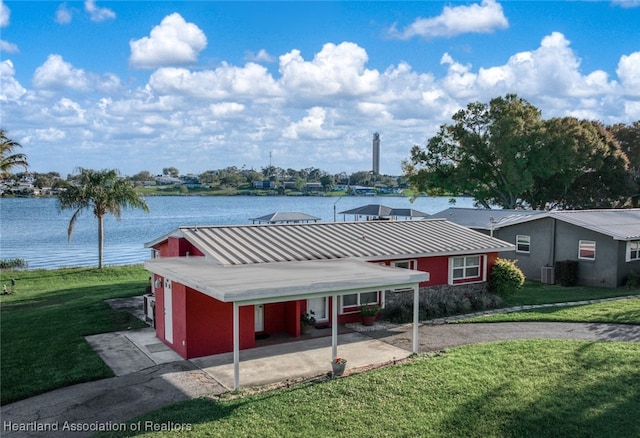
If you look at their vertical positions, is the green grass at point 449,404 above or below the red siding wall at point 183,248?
below

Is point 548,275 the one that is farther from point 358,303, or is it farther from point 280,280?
point 280,280

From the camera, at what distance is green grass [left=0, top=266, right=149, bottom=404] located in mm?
11617

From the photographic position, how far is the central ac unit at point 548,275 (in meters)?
25.0

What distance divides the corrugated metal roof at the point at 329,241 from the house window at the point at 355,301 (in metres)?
1.30

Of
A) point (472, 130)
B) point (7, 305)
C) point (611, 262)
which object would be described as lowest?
point (7, 305)

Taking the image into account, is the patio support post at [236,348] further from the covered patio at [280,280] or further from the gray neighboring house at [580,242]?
the gray neighboring house at [580,242]

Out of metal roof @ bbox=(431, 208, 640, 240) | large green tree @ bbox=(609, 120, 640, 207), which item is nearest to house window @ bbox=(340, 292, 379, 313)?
metal roof @ bbox=(431, 208, 640, 240)

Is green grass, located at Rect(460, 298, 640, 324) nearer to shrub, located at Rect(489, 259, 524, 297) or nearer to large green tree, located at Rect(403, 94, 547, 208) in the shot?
shrub, located at Rect(489, 259, 524, 297)

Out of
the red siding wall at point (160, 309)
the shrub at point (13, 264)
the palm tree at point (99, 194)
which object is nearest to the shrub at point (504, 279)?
the red siding wall at point (160, 309)

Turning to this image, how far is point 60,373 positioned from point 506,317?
509 inches

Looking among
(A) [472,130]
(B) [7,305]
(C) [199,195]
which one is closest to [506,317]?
(B) [7,305]

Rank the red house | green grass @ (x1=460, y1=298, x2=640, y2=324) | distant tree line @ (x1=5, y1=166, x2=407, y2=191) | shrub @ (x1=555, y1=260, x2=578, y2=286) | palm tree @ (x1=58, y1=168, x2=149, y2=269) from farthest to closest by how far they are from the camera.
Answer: distant tree line @ (x1=5, y1=166, x2=407, y2=191), palm tree @ (x1=58, y1=168, x2=149, y2=269), shrub @ (x1=555, y1=260, x2=578, y2=286), green grass @ (x1=460, y1=298, x2=640, y2=324), the red house

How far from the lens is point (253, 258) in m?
15.2

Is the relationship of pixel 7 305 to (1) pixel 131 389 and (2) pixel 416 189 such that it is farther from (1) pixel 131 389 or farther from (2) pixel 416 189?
(2) pixel 416 189
